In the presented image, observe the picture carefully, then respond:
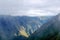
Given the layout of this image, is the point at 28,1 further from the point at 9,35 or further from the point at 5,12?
the point at 9,35

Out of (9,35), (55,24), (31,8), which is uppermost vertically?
(31,8)

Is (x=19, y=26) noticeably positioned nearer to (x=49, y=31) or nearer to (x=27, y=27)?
(x=27, y=27)

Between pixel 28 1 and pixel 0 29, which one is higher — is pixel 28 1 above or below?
above

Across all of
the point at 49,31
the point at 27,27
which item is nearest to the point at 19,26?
the point at 27,27

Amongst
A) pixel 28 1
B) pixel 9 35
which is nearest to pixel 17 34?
pixel 9 35
